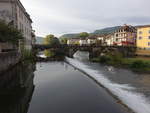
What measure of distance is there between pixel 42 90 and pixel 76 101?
5.24 meters

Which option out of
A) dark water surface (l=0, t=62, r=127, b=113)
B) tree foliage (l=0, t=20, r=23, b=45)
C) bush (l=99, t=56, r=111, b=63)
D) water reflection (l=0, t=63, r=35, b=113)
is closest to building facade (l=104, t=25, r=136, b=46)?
bush (l=99, t=56, r=111, b=63)

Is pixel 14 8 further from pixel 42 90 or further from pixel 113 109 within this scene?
pixel 113 109

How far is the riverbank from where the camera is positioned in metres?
34.8

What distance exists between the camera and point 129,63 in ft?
133

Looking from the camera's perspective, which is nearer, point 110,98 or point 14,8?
point 110,98

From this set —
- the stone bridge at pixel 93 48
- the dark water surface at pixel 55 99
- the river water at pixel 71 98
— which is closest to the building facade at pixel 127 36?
the stone bridge at pixel 93 48

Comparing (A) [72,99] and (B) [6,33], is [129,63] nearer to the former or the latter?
(A) [72,99]

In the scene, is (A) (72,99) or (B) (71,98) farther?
(B) (71,98)

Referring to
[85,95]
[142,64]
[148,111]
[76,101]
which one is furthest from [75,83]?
[142,64]

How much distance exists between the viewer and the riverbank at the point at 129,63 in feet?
114

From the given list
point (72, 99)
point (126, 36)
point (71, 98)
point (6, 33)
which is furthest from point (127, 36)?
point (72, 99)

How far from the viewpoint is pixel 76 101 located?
1545 centimetres

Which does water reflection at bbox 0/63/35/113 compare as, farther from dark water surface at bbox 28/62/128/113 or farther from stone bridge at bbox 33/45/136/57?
stone bridge at bbox 33/45/136/57

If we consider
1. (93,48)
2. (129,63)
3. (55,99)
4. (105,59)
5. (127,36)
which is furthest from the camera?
(127,36)
